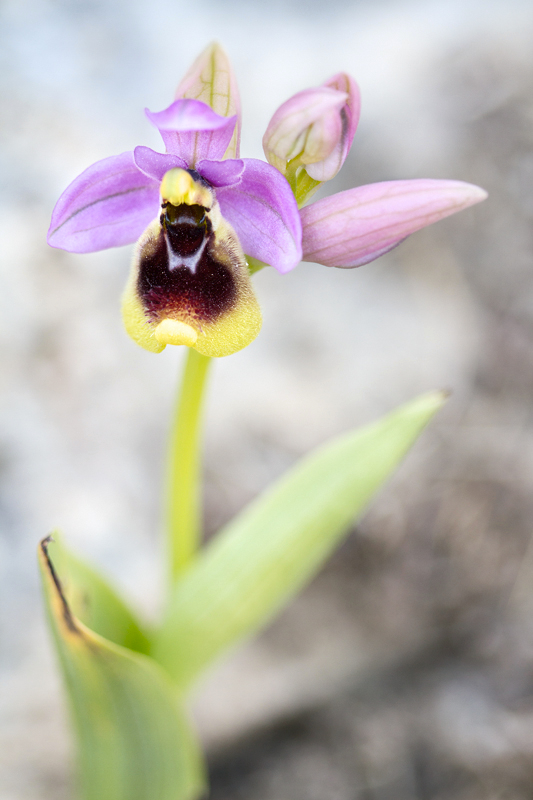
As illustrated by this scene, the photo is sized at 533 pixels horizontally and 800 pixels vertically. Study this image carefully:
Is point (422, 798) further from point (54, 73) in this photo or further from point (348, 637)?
point (54, 73)

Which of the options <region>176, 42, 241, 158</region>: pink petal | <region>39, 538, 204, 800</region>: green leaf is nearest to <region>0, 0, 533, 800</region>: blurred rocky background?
<region>39, 538, 204, 800</region>: green leaf

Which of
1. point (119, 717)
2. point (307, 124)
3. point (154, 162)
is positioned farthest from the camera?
point (119, 717)

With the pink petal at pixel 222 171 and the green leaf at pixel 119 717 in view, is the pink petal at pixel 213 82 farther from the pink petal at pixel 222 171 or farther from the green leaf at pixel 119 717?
the green leaf at pixel 119 717

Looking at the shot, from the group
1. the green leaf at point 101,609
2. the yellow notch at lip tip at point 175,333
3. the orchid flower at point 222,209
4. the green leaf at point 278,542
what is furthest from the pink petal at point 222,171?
the green leaf at point 101,609

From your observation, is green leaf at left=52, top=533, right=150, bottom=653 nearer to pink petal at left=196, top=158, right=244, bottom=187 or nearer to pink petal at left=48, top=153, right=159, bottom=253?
pink petal at left=48, top=153, right=159, bottom=253

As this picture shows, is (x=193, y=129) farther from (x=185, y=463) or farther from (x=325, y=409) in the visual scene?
(x=325, y=409)

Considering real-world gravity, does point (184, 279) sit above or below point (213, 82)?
below

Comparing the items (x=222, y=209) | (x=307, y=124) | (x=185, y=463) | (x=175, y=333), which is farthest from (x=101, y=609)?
(x=307, y=124)
